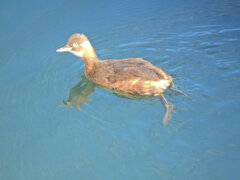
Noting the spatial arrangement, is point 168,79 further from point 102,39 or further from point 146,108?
point 102,39

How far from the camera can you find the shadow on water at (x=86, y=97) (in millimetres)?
3987

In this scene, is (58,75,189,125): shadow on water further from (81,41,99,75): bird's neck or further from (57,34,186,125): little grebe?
(81,41,99,75): bird's neck

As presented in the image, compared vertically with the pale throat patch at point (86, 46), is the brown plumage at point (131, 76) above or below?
below

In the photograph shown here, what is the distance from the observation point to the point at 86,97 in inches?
183

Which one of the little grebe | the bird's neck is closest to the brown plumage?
the little grebe

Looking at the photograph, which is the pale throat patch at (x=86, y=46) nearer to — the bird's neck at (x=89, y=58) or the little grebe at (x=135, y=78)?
the bird's neck at (x=89, y=58)

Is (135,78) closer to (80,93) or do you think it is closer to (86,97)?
(86,97)

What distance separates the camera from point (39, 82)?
5.18 meters

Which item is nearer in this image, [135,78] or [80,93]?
[135,78]

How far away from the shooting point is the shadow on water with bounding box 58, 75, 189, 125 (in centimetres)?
399

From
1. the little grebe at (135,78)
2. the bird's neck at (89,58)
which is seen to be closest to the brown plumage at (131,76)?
the little grebe at (135,78)

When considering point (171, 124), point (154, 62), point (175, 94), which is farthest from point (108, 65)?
point (171, 124)

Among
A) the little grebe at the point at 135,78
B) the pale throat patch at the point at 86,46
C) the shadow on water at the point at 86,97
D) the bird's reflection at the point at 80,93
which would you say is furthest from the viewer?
the pale throat patch at the point at 86,46

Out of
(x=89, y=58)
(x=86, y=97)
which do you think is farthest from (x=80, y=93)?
(x=89, y=58)
